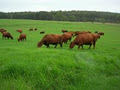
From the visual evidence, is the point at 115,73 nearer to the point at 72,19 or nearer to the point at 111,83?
the point at 111,83

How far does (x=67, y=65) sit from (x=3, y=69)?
2.96 m

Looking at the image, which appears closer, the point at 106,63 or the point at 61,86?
the point at 61,86

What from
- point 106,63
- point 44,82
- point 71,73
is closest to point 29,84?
point 44,82

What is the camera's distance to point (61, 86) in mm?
7109

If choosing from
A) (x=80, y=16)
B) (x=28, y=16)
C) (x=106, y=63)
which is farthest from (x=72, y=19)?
(x=106, y=63)

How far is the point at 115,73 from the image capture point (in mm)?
9258

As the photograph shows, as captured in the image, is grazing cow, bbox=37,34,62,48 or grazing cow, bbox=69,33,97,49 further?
grazing cow, bbox=37,34,62,48

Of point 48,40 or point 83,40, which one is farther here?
point 48,40

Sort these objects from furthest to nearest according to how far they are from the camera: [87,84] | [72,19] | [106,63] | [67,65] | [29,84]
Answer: [72,19] < [106,63] < [67,65] < [87,84] < [29,84]

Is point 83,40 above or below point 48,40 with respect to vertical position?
above

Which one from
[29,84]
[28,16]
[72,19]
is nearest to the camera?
[29,84]

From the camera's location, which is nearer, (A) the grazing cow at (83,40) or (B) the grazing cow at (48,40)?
(A) the grazing cow at (83,40)

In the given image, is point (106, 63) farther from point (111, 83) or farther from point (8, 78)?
point (8, 78)

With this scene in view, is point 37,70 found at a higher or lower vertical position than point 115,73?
higher
